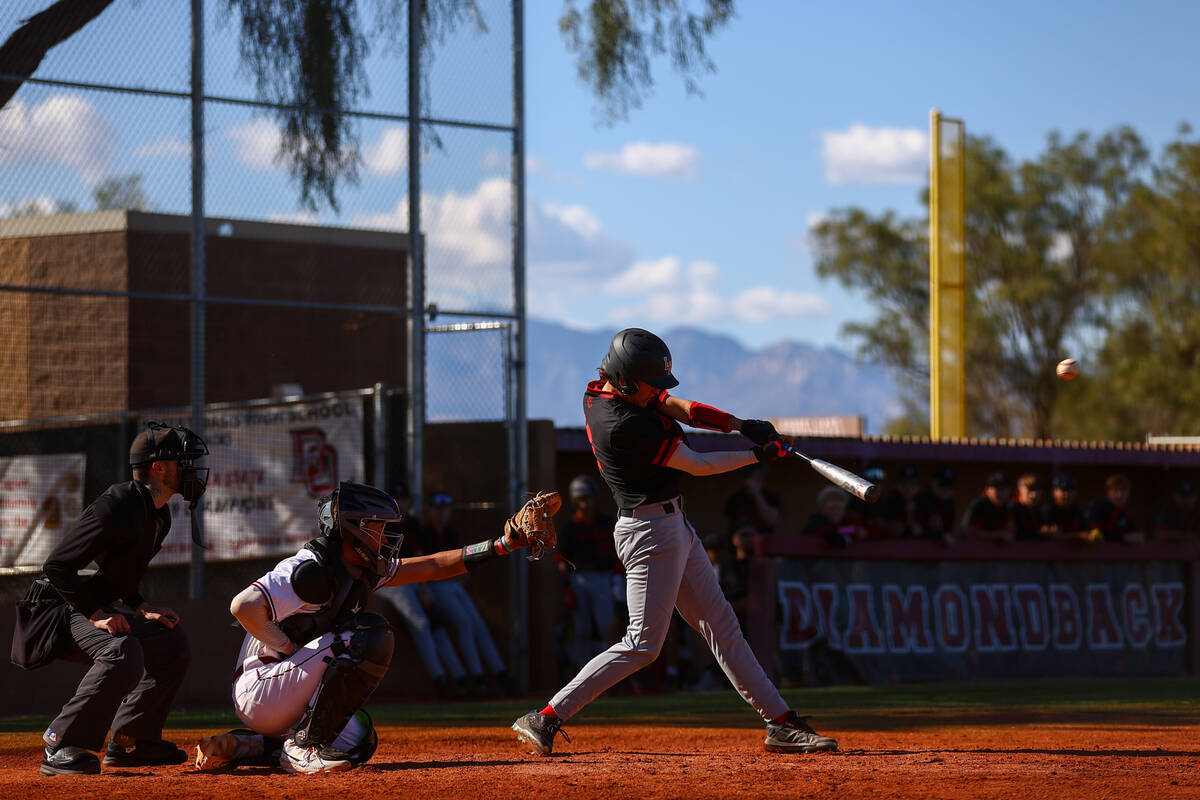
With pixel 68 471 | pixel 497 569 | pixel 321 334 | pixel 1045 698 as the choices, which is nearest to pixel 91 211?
pixel 68 471

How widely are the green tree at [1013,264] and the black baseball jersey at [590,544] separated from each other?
36980mm

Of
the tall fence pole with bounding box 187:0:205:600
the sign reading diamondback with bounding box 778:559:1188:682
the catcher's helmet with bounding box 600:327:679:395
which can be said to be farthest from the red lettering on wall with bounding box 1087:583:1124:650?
the catcher's helmet with bounding box 600:327:679:395

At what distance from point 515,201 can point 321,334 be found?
2.29m

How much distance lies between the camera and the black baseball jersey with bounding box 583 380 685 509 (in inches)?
268

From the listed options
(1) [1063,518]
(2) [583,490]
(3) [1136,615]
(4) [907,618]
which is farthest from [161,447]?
(3) [1136,615]

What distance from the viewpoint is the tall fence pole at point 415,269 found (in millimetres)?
13047

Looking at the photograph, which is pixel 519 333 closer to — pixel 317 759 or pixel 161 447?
pixel 161 447

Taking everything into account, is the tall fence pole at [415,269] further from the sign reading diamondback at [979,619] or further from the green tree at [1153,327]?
the green tree at [1153,327]

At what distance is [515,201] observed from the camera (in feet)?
45.2

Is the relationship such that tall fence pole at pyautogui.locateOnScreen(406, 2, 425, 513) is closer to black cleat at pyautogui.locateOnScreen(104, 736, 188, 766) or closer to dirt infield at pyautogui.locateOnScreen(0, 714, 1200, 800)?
dirt infield at pyautogui.locateOnScreen(0, 714, 1200, 800)

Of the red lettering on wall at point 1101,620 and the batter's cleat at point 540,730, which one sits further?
the red lettering on wall at point 1101,620

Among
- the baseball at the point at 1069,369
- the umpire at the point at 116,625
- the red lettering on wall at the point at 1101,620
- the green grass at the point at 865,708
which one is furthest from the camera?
the red lettering on wall at the point at 1101,620

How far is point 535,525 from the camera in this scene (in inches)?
253

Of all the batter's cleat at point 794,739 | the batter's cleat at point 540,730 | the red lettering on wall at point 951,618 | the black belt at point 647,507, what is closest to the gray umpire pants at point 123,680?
the batter's cleat at point 540,730
